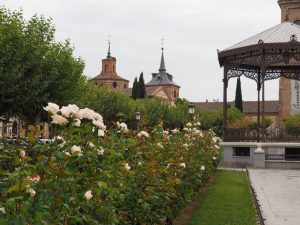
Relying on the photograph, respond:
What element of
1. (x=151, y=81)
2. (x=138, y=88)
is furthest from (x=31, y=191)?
(x=151, y=81)

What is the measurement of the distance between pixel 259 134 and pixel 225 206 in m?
12.8

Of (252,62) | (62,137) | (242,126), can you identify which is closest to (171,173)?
(62,137)

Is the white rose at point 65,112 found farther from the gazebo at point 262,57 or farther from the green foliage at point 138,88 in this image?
the green foliage at point 138,88

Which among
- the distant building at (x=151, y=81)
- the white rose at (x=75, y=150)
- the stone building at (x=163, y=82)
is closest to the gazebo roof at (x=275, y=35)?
the white rose at (x=75, y=150)

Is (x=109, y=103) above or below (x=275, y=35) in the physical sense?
below

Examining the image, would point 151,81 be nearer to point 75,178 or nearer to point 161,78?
point 161,78

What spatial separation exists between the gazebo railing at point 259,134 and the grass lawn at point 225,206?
8609 millimetres

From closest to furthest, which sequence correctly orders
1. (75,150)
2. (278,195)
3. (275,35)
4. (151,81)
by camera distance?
(75,150)
(278,195)
(275,35)
(151,81)

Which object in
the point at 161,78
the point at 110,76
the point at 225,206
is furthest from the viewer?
the point at 161,78

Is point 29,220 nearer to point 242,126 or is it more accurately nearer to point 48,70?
point 242,126

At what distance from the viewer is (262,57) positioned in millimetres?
21266

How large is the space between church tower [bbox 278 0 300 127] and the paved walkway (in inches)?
738

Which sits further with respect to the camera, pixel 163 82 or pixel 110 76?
pixel 163 82

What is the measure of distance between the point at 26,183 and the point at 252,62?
20.1 meters
